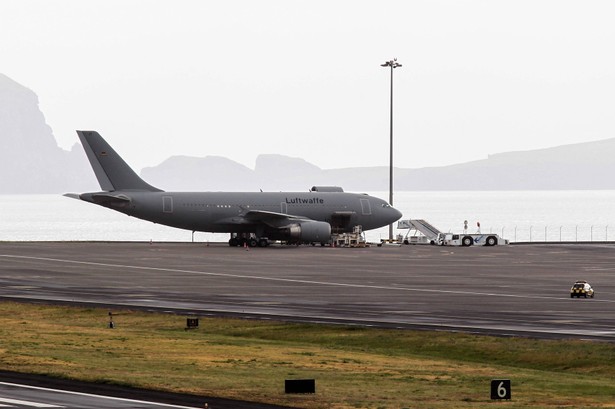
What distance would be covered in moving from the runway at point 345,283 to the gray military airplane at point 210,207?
3.09 meters

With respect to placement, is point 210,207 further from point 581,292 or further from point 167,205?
point 581,292

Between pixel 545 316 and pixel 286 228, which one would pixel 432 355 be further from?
pixel 286 228

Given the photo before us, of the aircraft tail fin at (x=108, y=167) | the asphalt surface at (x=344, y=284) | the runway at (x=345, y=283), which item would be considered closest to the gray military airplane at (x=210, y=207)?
the aircraft tail fin at (x=108, y=167)

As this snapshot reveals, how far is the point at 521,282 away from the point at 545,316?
21363mm

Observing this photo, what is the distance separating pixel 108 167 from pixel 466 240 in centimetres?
3703

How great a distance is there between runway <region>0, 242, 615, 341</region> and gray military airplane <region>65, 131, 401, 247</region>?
3087mm

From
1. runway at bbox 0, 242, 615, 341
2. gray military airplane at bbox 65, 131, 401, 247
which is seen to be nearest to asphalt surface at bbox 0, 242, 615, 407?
runway at bbox 0, 242, 615, 341

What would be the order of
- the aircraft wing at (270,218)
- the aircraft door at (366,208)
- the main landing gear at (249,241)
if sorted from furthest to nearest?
the aircraft door at (366,208) → the main landing gear at (249,241) → the aircraft wing at (270,218)

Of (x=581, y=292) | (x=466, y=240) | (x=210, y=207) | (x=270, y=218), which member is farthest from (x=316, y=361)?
(x=466, y=240)

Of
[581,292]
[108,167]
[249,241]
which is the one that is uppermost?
[108,167]

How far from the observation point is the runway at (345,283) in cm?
4912

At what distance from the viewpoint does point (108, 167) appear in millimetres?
113812

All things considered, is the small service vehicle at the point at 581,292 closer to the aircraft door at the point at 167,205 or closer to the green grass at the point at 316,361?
the green grass at the point at 316,361

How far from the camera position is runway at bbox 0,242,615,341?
161ft
